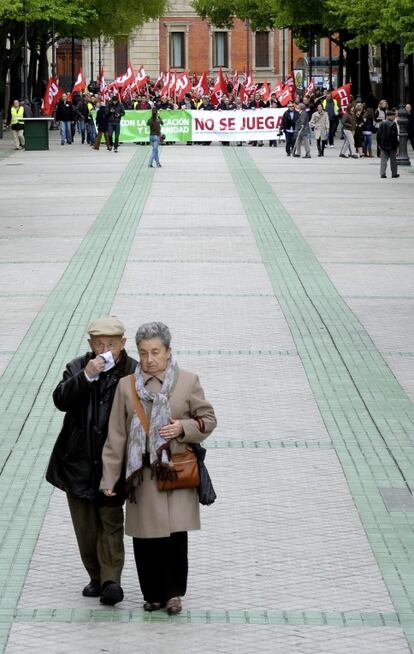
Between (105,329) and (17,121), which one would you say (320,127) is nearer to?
(17,121)

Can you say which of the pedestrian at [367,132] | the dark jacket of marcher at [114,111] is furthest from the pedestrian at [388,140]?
the dark jacket of marcher at [114,111]

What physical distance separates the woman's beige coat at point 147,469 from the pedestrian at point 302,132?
36.3m

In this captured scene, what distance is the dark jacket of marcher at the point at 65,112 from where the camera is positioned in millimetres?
47875

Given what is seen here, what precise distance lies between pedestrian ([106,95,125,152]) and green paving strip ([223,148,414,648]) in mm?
24937

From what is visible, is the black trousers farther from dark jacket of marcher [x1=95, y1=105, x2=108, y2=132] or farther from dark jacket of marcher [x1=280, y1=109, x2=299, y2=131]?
dark jacket of marcher [x1=95, y1=105, x2=108, y2=132]

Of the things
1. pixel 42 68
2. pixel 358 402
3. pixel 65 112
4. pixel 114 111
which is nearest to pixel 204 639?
pixel 358 402

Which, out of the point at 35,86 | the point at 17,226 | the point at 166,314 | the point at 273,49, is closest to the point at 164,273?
the point at 166,314

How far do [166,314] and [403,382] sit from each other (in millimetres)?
3744

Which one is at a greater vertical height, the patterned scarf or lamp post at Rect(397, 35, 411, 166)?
lamp post at Rect(397, 35, 411, 166)

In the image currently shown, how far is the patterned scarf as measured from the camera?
7234mm

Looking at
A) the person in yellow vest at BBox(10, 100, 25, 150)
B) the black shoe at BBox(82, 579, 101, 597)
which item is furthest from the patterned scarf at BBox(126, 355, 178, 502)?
the person in yellow vest at BBox(10, 100, 25, 150)

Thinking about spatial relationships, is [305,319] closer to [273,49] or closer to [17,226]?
[17,226]

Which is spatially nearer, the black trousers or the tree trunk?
the black trousers

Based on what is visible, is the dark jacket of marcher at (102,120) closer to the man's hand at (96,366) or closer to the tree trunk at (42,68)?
the tree trunk at (42,68)
